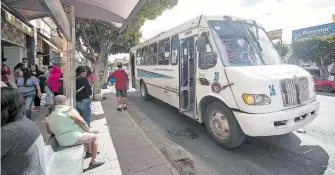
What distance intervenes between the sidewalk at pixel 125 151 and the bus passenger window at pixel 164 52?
7.92 feet

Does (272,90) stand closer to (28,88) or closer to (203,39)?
(203,39)

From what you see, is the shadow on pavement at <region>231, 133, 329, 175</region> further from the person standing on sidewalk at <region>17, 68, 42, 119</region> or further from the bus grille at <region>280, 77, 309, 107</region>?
the person standing on sidewalk at <region>17, 68, 42, 119</region>

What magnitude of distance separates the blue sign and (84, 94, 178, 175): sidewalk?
31924 mm

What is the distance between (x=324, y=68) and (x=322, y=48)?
264 cm

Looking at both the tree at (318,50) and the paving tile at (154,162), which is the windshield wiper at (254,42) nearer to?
the paving tile at (154,162)

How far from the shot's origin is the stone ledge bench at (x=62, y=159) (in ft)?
9.10

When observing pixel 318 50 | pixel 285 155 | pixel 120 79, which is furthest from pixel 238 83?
pixel 318 50

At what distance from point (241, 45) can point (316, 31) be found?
32.4 meters

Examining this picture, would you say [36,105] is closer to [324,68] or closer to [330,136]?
[330,136]

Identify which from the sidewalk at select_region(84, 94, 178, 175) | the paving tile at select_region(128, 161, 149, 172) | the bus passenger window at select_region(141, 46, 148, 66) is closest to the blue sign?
the bus passenger window at select_region(141, 46, 148, 66)

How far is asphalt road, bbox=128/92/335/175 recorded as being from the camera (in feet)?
12.1

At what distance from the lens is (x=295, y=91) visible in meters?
4.02

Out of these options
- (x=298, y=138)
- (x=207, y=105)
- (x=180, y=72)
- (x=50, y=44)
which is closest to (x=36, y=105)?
(x=180, y=72)

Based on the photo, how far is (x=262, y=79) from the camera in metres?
3.78
